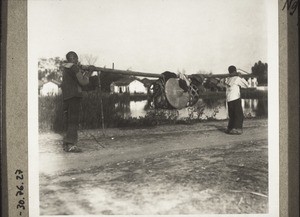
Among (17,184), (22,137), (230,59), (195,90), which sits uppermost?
(230,59)

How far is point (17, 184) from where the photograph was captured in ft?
4.19

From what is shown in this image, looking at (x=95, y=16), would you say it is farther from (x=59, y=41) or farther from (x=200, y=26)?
(x=200, y=26)

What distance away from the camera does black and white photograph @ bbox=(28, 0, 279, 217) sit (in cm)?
129

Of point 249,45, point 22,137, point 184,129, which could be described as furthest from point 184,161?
point 22,137

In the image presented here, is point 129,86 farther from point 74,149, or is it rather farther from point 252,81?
point 252,81

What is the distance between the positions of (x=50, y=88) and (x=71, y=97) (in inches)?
3.4

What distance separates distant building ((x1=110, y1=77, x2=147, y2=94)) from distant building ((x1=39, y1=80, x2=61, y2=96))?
209mm

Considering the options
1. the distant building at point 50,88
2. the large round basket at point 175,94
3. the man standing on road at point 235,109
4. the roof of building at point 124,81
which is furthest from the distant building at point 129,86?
the man standing on road at point 235,109

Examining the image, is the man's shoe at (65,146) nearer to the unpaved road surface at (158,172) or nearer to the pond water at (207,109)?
the unpaved road surface at (158,172)

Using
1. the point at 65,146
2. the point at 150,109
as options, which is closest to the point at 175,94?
the point at 150,109

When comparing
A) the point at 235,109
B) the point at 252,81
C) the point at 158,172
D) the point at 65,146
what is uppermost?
the point at 252,81

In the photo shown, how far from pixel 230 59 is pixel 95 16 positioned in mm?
556

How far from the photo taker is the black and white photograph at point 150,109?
129cm

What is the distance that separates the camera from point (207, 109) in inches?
53.4
